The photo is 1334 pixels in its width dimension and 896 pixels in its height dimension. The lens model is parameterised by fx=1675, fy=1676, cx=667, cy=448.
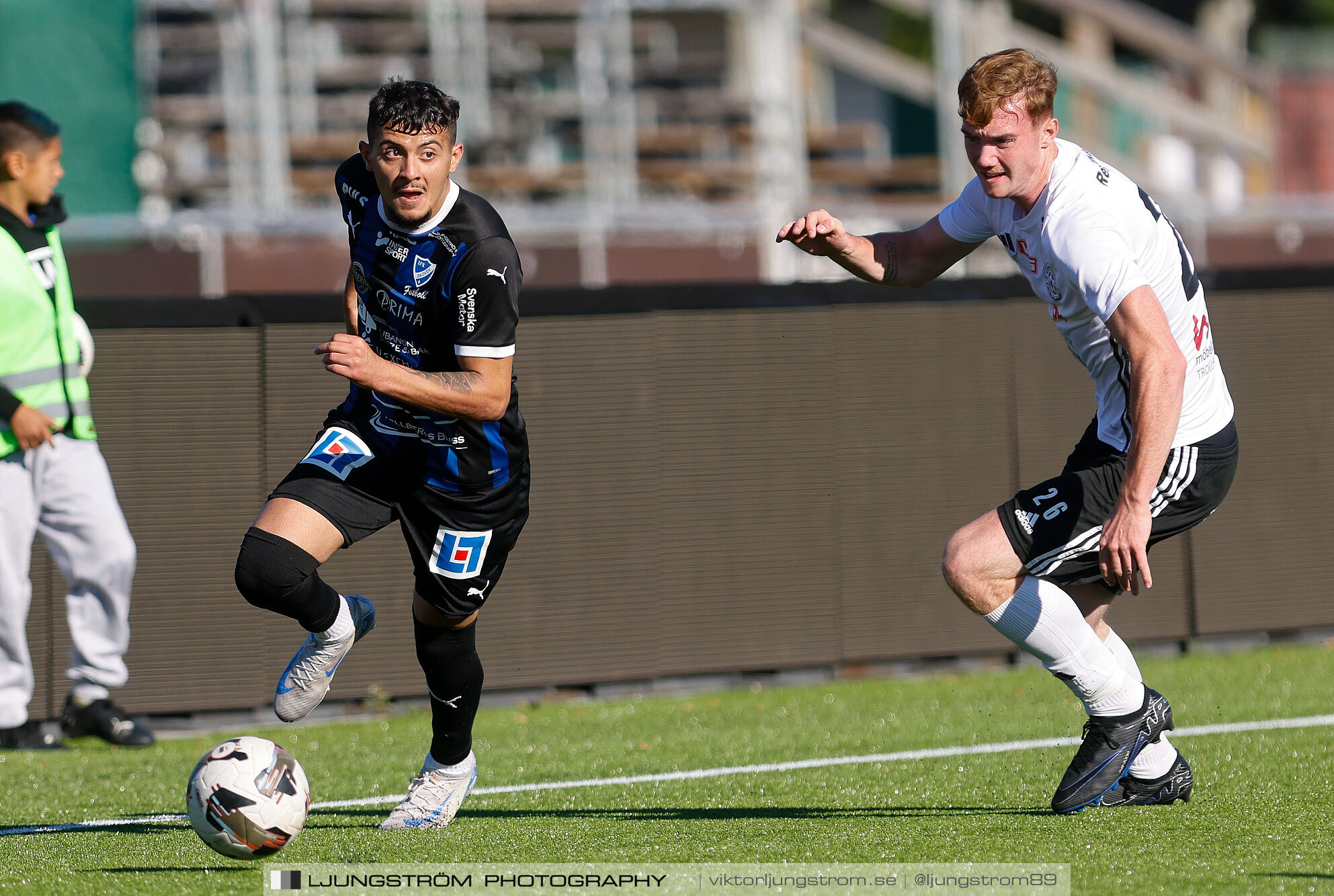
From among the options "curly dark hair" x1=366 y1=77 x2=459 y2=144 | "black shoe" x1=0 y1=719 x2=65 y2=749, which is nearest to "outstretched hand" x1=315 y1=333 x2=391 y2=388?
"curly dark hair" x1=366 y1=77 x2=459 y2=144

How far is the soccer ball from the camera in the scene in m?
4.29

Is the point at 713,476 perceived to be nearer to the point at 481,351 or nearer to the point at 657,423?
the point at 657,423

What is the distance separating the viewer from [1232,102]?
23.1 metres

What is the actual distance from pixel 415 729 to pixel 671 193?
9.25 meters

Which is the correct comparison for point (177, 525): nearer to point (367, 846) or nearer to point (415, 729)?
point (415, 729)

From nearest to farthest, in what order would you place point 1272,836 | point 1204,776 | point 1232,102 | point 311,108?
point 1272,836
point 1204,776
point 311,108
point 1232,102

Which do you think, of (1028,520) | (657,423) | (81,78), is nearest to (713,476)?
(657,423)

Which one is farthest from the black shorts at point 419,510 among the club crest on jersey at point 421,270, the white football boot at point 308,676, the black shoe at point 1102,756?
the black shoe at point 1102,756

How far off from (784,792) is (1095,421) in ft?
5.33

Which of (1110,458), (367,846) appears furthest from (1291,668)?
(367,846)

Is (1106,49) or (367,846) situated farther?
(1106,49)

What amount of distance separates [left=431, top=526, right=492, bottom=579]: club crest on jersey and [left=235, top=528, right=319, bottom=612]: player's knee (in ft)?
1.26

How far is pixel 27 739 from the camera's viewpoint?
718 cm

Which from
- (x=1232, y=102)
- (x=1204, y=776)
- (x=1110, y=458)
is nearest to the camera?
(x=1110, y=458)
